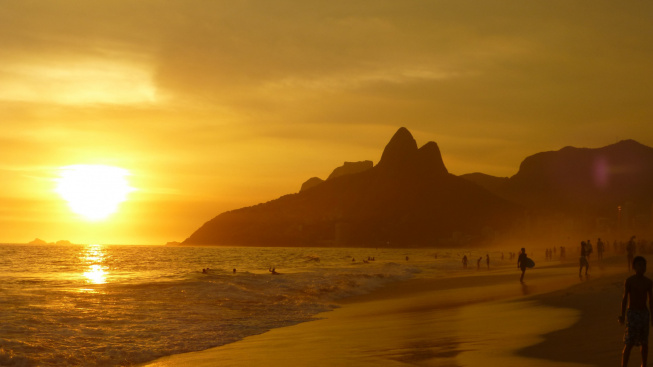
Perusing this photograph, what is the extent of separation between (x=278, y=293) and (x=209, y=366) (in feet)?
71.9

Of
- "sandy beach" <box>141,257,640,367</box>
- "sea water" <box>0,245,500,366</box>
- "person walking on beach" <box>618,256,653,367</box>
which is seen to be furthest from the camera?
"sea water" <box>0,245,500,366</box>

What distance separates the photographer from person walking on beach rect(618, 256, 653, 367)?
10.5 metres

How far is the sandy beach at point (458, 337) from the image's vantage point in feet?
43.1

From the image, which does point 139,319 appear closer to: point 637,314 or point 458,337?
point 458,337

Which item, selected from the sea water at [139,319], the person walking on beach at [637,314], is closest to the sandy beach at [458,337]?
the person walking on beach at [637,314]

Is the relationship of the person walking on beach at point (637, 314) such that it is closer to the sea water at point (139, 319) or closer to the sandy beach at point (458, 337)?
the sandy beach at point (458, 337)

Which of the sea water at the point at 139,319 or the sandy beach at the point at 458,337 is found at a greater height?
the sandy beach at the point at 458,337

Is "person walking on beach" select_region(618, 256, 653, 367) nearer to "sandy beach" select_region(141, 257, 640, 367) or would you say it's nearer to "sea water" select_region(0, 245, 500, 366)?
"sandy beach" select_region(141, 257, 640, 367)

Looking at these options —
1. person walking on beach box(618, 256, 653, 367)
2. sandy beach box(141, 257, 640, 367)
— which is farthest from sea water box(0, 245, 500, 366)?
person walking on beach box(618, 256, 653, 367)

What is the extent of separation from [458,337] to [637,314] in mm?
6136

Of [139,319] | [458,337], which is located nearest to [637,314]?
[458,337]

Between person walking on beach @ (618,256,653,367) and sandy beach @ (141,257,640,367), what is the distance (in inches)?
27.7

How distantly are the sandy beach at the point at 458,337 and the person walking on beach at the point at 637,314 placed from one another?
705 mm

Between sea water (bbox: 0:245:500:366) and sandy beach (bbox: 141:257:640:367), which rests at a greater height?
sandy beach (bbox: 141:257:640:367)
